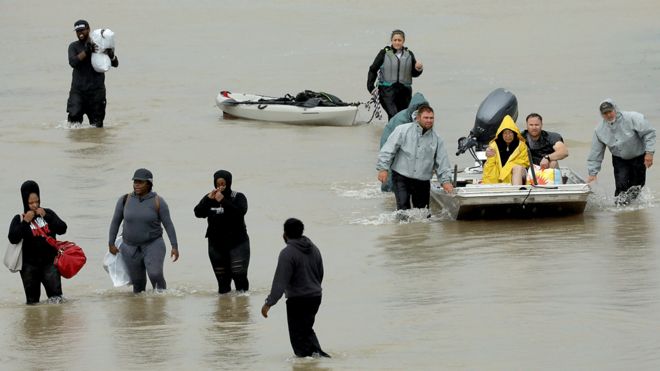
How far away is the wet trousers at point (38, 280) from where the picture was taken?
45.9ft

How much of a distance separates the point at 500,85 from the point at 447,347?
62.8 feet

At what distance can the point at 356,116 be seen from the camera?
26844mm

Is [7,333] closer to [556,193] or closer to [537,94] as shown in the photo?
[556,193]

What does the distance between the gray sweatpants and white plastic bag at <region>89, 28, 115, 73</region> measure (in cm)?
1061

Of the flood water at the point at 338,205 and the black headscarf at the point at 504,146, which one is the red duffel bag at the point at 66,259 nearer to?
the flood water at the point at 338,205

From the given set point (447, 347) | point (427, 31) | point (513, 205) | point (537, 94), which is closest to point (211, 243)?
point (447, 347)

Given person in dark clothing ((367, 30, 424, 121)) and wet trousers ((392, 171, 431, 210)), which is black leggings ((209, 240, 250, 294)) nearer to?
wet trousers ((392, 171, 431, 210))

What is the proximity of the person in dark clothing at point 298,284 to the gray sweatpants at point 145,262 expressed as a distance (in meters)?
2.91

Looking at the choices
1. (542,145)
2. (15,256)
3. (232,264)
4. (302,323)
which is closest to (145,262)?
(232,264)

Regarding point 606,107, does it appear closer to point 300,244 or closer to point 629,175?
point 629,175

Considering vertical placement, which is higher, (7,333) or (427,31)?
(427,31)

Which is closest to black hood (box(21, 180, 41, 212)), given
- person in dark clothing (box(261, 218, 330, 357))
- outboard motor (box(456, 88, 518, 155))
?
person in dark clothing (box(261, 218, 330, 357))

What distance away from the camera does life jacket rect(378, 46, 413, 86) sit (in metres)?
23.8

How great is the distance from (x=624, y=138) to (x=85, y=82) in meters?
10.4
